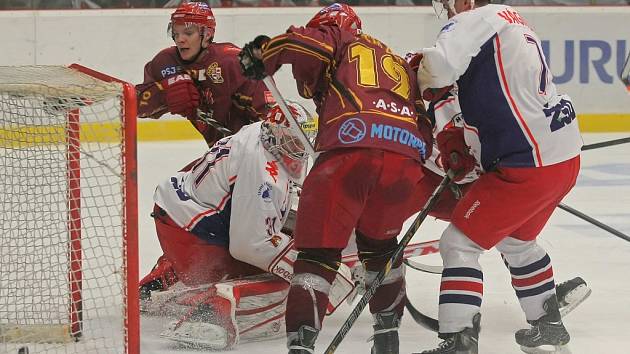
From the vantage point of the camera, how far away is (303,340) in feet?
8.82

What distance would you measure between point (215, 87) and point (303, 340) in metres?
1.51

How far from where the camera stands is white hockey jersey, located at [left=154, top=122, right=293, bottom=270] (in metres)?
3.19

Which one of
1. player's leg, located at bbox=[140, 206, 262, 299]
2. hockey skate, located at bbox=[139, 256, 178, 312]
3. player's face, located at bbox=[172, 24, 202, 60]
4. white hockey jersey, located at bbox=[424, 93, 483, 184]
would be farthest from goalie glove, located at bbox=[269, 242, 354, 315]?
player's face, located at bbox=[172, 24, 202, 60]

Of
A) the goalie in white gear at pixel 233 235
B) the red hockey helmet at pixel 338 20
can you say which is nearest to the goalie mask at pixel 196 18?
the goalie in white gear at pixel 233 235

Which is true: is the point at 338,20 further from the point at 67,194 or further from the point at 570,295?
the point at 570,295

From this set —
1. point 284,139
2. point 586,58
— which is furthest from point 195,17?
point 586,58

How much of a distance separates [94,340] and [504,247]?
1120mm

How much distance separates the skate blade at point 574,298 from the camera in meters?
3.43

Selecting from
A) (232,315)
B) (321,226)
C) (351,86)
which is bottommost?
(232,315)

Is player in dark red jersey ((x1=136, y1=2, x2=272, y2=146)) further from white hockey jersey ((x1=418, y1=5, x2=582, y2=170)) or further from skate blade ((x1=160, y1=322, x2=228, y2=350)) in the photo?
white hockey jersey ((x1=418, y1=5, x2=582, y2=170))

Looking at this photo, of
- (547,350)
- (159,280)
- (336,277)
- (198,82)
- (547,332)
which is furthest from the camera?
(198,82)

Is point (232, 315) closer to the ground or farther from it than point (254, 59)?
closer to the ground

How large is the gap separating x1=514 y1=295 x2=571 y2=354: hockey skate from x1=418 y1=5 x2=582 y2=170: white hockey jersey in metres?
0.43

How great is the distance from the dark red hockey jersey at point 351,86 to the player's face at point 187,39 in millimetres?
1194
